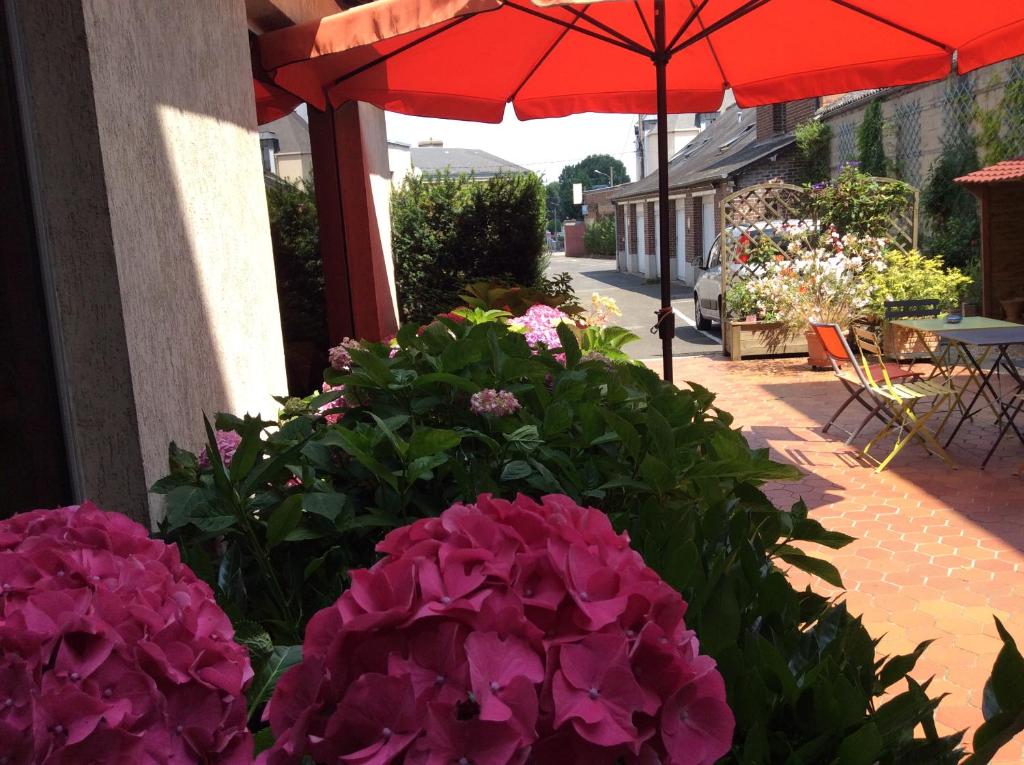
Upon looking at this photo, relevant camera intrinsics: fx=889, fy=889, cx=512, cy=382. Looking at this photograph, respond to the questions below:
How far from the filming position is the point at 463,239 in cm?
887

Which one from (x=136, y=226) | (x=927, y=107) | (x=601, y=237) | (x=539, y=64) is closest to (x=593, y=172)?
(x=601, y=237)

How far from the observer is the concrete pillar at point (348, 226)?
6.04m

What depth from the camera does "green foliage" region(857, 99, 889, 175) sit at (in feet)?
56.9

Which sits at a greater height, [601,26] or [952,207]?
[601,26]

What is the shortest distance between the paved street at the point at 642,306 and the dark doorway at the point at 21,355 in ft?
26.9

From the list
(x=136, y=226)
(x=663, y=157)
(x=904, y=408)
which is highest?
(x=663, y=157)

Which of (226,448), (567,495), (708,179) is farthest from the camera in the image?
(708,179)

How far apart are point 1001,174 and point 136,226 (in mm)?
11844

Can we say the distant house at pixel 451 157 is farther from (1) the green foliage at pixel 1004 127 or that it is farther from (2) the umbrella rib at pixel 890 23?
(2) the umbrella rib at pixel 890 23

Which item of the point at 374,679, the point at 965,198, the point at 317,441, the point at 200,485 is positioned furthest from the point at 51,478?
the point at 965,198

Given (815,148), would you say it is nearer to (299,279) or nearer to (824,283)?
(824,283)

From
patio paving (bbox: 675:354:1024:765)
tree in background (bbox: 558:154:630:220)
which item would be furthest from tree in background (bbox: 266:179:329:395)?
tree in background (bbox: 558:154:630:220)

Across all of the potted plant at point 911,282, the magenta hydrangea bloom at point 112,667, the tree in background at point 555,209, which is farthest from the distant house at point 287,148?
the tree in background at point 555,209

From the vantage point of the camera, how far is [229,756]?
970mm
